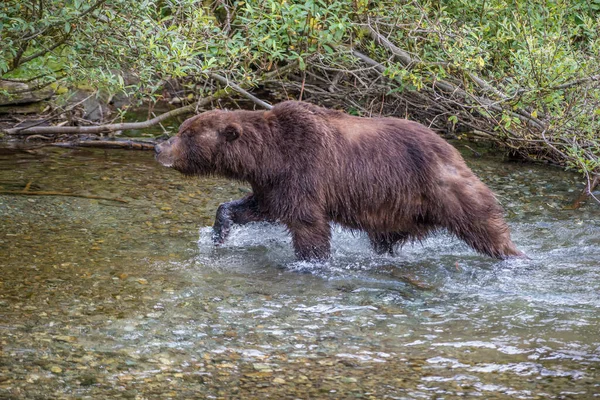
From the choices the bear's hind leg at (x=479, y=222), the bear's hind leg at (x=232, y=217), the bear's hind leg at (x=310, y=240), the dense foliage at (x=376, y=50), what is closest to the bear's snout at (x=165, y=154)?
the bear's hind leg at (x=232, y=217)

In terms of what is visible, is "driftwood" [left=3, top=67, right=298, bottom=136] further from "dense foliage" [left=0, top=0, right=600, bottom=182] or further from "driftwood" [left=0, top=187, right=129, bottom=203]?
"driftwood" [left=0, top=187, right=129, bottom=203]

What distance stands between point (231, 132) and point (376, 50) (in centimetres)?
400

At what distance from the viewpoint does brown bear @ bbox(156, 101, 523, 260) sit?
7883 millimetres

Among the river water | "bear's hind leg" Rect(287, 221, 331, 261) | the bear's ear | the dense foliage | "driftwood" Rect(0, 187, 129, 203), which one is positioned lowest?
the river water

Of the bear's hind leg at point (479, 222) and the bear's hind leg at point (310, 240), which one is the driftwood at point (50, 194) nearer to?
the bear's hind leg at point (310, 240)

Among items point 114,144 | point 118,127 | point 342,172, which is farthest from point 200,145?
point 114,144

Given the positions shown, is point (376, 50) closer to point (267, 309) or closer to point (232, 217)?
point (232, 217)

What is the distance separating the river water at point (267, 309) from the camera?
5.45 m

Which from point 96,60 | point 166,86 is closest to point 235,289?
point 96,60

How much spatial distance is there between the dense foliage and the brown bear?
4.02 ft

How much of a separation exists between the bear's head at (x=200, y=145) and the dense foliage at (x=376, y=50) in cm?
90

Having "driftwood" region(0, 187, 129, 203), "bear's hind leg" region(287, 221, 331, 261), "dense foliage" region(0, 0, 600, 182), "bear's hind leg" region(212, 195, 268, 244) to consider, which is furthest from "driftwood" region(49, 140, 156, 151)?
"bear's hind leg" region(287, 221, 331, 261)

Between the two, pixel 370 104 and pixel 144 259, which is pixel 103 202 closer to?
pixel 144 259

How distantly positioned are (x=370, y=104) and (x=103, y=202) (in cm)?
470
